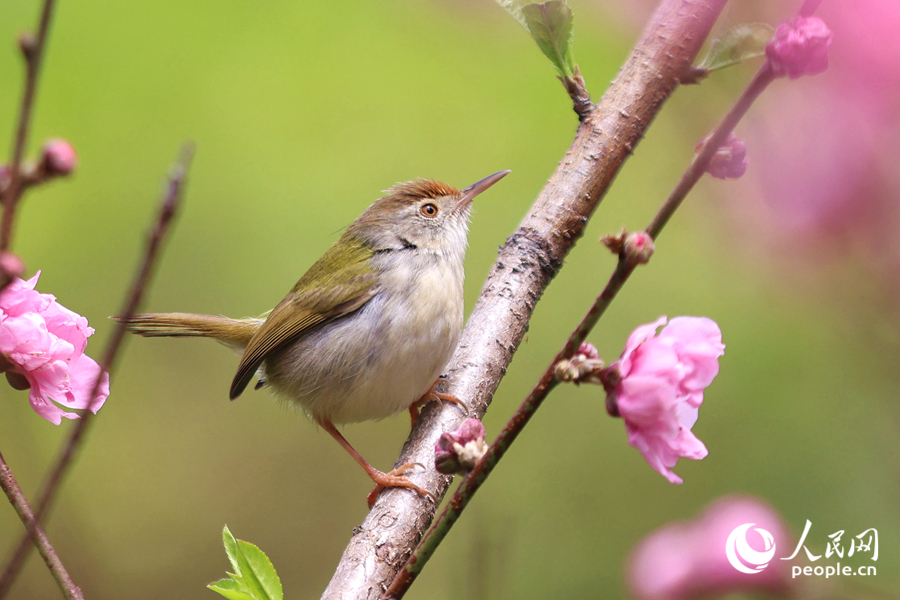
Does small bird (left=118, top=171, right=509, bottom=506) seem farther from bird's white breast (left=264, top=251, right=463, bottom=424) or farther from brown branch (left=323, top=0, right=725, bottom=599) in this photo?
brown branch (left=323, top=0, right=725, bottom=599)

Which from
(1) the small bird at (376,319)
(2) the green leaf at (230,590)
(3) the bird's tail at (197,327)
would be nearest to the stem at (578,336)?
(2) the green leaf at (230,590)

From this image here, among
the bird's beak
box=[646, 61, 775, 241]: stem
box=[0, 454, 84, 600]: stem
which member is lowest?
box=[0, 454, 84, 600]: stem

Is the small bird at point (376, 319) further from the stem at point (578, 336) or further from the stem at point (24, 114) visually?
the stem at point (24, 114)

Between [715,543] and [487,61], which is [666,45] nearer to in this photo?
[715,543]

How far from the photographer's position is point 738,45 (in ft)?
4.76

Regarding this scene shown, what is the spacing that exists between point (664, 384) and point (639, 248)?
0.85ft

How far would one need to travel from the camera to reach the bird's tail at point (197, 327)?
3.43 meters

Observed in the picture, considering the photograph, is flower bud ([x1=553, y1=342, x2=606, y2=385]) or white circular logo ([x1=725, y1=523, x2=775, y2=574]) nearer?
flower bud ([x1=553, y1=342, x2=606, y2=385])

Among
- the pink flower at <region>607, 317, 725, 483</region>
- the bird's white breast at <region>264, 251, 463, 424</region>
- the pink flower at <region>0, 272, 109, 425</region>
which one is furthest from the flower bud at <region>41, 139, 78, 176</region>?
the bird's white breast at <region>264, 251, 463, 424</region>

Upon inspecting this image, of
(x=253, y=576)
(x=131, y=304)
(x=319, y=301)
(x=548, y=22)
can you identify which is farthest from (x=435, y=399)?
(x=131, y=304)

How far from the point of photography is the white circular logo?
149cm

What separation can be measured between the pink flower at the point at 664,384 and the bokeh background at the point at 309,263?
184 cm

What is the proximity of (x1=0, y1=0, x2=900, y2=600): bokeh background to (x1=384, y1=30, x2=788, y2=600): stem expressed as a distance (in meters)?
2.07

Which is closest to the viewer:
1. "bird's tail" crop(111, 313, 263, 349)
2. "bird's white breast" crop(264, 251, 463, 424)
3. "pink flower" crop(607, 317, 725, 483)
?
"pink flower" crop(607, 317, 725, 483)
